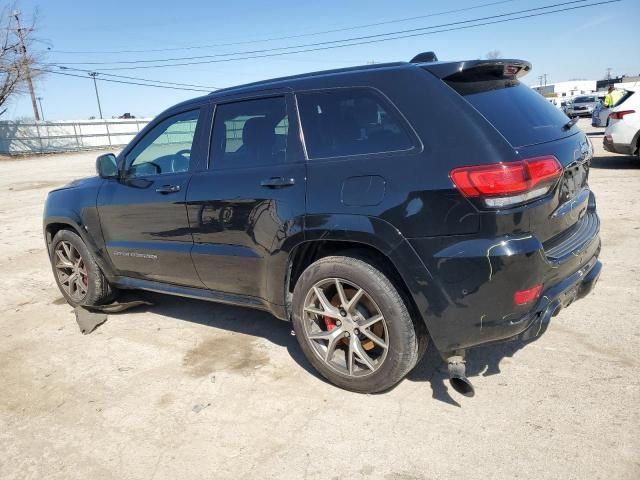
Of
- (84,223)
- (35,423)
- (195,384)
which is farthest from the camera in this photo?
(84,223)

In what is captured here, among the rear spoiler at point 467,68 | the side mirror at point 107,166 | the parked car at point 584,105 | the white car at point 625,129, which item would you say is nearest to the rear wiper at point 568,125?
the rear spoiler at point 467,68

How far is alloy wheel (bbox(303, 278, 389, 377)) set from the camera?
2.99 metres

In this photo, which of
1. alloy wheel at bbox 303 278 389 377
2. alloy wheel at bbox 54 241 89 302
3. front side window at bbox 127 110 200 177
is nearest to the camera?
alloy wheel at bbox 303 278 389 377

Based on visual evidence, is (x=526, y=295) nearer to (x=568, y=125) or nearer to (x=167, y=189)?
(x=568, y=125)

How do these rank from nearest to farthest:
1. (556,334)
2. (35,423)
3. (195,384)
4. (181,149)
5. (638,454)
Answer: (638,454) < (35,423) < (195,384) < (556,334) < (181,149)

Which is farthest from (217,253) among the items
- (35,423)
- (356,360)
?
(35,423)

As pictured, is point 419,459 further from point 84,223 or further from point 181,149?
point 84,223

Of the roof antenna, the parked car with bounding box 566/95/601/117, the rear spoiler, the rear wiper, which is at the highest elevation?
the roof antenna

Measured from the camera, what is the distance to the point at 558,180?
2.72m

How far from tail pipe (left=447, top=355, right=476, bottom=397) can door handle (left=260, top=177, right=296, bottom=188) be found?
1375 mm

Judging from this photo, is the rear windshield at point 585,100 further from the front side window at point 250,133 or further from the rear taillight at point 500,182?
the rear taillight at point 500,182

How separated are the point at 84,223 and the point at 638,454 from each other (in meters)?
4.34

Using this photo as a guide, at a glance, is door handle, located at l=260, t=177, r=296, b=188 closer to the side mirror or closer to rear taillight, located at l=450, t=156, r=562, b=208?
rear taillight, located at l=450, t=156, r=562, b=208

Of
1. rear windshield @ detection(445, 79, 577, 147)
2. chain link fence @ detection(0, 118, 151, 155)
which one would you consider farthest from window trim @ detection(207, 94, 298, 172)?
chain link fence @ detection(0, 118, 151, 155)
